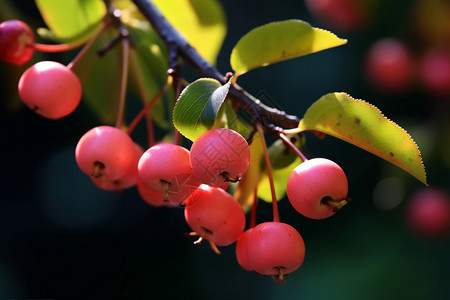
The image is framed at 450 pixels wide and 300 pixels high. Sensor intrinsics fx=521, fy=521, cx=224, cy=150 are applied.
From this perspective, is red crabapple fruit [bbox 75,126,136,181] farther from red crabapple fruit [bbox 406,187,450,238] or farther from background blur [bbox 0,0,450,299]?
red crabapple fruit [bbox 406,187,450,238]

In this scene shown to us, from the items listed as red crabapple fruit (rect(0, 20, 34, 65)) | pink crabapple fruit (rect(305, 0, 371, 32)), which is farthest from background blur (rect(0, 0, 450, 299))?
red crabapple fruit (rect(0, 20, 34, 65))

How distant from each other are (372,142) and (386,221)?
1.11 m

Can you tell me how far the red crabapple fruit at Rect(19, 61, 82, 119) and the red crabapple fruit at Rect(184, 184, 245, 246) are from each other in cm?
22

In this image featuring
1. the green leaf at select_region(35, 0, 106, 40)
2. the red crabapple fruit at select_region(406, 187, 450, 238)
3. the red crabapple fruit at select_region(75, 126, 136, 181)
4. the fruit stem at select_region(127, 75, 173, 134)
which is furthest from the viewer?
the red crabapple fruit at select_region(406, 187, 450, 238)

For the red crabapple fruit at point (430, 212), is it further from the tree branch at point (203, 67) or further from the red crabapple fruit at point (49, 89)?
the red crabapple fruit at point (49, 89)

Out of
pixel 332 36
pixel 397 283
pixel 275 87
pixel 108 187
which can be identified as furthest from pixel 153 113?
pixel 397 283

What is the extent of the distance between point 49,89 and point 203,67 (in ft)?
0.69

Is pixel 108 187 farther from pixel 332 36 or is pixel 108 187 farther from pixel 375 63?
pixel 375 63

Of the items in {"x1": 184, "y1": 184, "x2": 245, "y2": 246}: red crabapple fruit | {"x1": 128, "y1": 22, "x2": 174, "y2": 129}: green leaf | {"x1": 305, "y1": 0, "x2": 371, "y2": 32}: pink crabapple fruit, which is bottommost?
{"x1": 184, "y1": 184, "x2": 245, "y2": 246}: red crabapple fruit

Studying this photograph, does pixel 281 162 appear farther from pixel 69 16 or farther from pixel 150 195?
pixel 69 16

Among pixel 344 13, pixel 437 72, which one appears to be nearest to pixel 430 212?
pixel 437 72

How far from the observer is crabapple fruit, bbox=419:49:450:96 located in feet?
5.24

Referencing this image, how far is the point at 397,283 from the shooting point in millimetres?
1614

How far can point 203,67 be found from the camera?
0.74 meters
